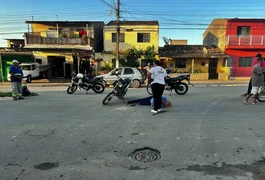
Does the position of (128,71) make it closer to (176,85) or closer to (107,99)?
(176,85)

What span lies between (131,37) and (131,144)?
2347 centimetres

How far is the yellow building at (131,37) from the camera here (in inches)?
1029

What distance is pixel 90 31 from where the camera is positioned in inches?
1034

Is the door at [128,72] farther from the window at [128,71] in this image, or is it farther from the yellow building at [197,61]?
the yellow building at [197,61]

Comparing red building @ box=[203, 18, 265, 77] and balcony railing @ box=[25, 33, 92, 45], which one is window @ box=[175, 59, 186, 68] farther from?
balcony railing @ box=[25, 33, 92, 45]

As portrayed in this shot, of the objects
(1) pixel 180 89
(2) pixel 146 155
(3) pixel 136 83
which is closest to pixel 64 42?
(3) pixel 136 83

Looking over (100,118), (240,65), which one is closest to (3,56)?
(100,118)

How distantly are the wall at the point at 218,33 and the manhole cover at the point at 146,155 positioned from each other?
2614cm

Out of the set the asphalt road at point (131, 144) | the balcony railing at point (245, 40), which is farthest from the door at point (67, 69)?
the asphalt road at point (131, 144)

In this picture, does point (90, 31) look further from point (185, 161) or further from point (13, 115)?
point (185, 161)

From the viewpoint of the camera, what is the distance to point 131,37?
26375 millimetres

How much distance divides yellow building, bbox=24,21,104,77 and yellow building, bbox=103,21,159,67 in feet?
5.96

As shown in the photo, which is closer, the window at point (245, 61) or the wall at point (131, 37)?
the window at point (245, 61)

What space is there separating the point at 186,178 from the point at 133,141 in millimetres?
1569
